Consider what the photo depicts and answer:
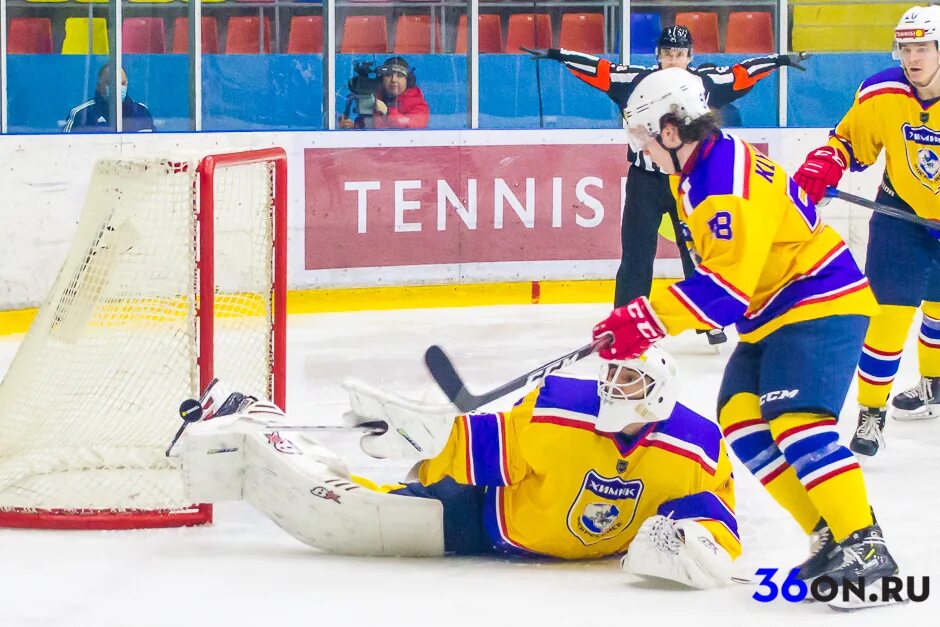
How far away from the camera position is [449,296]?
253 inches

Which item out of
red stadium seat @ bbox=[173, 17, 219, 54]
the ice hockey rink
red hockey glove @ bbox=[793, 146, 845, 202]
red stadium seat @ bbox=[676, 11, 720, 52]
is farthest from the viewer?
red stadium seat @ bbox=[676, 11, 720, 52]

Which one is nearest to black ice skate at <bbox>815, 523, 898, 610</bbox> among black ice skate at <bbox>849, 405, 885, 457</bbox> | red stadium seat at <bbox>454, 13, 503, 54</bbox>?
black ice skate at <bbox>849, 405, 885, 457</bbox>

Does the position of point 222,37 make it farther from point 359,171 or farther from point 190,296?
point 190,296

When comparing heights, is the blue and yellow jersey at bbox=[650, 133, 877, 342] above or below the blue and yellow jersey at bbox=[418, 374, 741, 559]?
above

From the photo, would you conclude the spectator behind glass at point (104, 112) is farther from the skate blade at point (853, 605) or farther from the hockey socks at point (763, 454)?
the skate blade at point (853, 605)

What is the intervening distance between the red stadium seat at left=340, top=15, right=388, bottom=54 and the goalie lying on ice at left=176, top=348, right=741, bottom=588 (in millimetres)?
3862

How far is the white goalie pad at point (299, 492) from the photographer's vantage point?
2.90 m

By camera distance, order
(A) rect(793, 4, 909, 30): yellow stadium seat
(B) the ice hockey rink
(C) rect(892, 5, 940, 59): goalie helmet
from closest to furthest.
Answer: (B) the ice hockey rink → (C) rect(892, 5, 940, 59): goalie helmet → (A) rect(793, 4, 909, 30): yellow stadium seat

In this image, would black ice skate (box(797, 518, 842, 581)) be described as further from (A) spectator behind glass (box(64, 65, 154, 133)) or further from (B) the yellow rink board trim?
(A) spectator behind glass (box(64, 65, 154, 133))

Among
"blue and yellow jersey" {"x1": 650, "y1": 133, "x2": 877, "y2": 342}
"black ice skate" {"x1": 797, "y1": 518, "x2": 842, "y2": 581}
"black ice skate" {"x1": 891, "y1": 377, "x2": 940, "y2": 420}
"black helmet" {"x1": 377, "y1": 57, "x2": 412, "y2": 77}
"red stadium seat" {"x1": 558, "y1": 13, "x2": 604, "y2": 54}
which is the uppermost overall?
"red stadium seat" {"x1": 558, "y1": 13, "x2": 604, "y2": 54}

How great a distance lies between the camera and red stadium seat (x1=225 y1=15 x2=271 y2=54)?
255 inches

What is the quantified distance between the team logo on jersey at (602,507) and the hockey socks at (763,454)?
0.20 m

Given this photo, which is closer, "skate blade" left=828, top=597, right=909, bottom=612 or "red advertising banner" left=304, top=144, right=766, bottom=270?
"skate blade" left=828, top=597, right=909, bottom=612

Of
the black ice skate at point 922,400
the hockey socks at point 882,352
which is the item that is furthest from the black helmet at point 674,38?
the hockey socks at point 882,352
